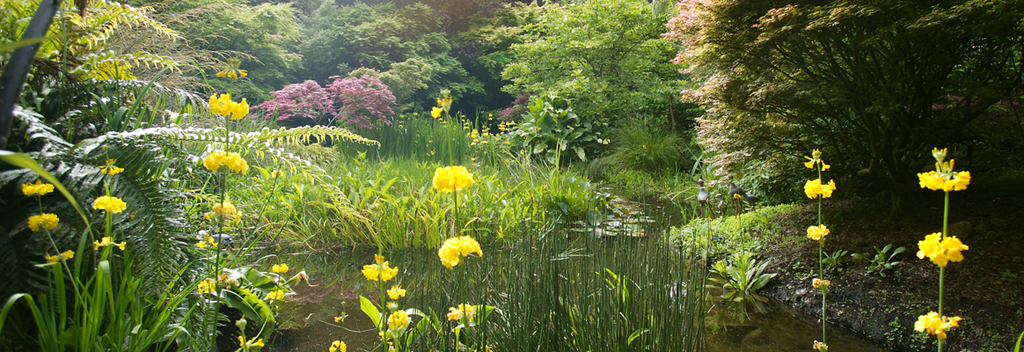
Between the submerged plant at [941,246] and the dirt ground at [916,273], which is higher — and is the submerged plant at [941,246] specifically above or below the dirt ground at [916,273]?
above

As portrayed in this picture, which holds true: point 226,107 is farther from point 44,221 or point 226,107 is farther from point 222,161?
point 44,221

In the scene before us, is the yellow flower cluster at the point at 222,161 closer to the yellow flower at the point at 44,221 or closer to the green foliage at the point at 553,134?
the yellow flower at the point at 44,221

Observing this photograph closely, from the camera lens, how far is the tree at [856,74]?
7.05 feet

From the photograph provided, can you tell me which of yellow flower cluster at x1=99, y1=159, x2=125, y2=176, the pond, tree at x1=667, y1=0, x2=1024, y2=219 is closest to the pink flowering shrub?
the pond

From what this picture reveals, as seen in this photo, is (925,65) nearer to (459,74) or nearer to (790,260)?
(790,260)

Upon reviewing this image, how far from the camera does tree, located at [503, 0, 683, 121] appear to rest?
7.52 m

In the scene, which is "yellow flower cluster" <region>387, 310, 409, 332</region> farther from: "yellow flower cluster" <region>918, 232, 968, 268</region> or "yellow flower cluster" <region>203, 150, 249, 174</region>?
"yellow flower cluster" <region>918, 232, 968, 268</region>

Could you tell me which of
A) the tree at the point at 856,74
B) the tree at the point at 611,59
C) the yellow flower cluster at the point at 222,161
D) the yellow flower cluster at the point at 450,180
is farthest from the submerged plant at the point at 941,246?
the tree at the point at 611,59

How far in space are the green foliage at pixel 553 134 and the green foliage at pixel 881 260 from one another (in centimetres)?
441

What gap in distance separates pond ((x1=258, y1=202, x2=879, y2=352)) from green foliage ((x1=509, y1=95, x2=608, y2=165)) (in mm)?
4233

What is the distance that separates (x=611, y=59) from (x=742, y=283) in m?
6.42

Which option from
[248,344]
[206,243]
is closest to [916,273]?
[248,344]

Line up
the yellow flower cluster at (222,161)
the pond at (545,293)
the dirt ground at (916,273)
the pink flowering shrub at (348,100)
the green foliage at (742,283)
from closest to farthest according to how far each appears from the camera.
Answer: the yellow flower cluster at (222,161) < the pond at (545,293) < the dirt ground at (916,273) < the green foliage at (742,283) < the pink flowering shrub at (348,100)

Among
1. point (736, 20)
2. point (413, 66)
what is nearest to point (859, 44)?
point (736, 20)
